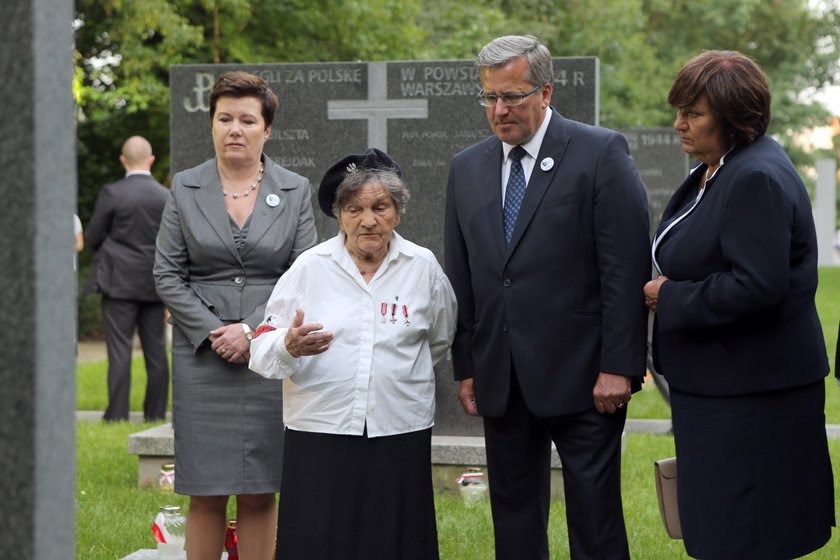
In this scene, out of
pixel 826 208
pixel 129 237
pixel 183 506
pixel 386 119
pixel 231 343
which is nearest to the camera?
pixel 231 343

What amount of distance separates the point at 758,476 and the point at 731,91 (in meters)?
1.17

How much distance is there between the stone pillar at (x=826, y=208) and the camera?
48688 mm

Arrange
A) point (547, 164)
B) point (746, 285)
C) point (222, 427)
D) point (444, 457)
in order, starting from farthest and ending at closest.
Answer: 1. point (444, 457)
2. point (222, 427)
3. point (547, 164)
4. point (746, 285)

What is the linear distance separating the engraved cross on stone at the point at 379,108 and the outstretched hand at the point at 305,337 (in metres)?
3.63

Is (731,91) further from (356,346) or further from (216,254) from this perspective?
(216,254)

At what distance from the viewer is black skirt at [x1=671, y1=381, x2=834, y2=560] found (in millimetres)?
3830

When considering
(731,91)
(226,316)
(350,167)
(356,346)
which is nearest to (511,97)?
(350,167)

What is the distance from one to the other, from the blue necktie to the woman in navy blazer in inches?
24.8

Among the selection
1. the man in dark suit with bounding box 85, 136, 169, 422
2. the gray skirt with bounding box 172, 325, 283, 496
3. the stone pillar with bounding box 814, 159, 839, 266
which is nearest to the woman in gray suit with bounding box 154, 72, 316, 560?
the gray skirt with bounding box 172, 325, 283, 496

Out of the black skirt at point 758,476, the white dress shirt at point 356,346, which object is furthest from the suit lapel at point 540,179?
the black skirt at point 758,476

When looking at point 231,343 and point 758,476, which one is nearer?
point 758,476

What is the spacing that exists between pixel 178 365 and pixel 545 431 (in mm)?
1458

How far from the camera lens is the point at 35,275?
203 cm

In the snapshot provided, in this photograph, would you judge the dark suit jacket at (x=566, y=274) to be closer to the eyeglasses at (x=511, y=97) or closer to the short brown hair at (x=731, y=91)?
the eyeglasses at (x=511, y=97)
